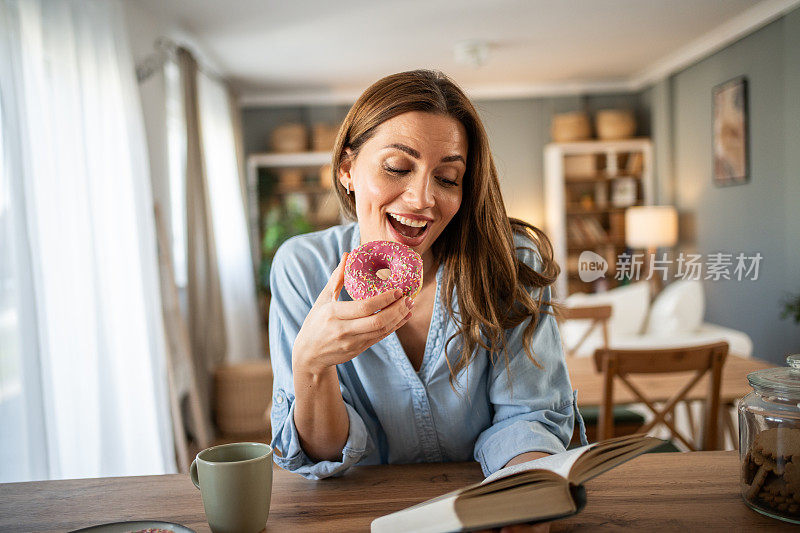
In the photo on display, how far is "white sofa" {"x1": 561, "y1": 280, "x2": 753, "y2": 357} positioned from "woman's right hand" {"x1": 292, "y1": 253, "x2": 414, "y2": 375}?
11.5 ft

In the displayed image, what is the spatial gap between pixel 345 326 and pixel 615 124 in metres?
6.04

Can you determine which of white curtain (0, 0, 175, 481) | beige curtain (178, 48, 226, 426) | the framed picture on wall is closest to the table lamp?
the framed picture on wall

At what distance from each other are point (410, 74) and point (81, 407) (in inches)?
84.0

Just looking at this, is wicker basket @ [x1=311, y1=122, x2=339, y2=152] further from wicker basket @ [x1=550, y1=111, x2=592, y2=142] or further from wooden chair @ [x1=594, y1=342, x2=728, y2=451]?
wooden chair @ [x1=594, y1=342, x2=728, y2=451]

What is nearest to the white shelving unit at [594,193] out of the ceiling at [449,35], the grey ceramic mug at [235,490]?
the ceiling at [449,35]

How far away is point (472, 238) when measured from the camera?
3.75 ft

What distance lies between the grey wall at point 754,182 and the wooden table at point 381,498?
2784 mm

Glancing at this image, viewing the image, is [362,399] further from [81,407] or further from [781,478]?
[81,407]

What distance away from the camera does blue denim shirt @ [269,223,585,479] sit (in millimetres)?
1037

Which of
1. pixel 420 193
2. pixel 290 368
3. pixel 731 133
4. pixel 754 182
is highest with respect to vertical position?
pixel 731 133

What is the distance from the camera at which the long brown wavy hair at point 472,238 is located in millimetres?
1050

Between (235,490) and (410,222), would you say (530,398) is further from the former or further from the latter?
(235,490)

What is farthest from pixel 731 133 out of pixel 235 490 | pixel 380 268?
pixel 235 490

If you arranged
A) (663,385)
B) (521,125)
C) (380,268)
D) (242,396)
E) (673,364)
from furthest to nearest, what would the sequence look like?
(521,125), (242,396), (663,385), (673,364), (380,268)
